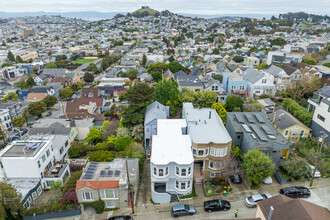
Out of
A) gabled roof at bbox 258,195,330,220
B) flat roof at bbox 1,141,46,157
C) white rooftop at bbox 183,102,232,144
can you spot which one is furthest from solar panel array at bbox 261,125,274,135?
flat roof at bbox 1,141,46,157

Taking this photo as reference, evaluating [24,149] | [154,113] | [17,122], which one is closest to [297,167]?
[154,113]

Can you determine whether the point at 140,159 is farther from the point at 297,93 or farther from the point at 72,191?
the point at 297,93

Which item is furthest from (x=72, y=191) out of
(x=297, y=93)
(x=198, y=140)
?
(x=297, y=93)

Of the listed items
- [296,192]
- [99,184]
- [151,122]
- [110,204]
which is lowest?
[110,204]

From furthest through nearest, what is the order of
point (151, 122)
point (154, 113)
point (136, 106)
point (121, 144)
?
1. point (136, 106)
2. point (154, 113)
3. point (151, 122)
4. point (121, 144)

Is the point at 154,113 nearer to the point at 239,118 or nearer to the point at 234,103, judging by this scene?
the point at 239,118

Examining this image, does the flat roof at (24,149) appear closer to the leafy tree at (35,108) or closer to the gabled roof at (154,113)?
the gabled roof at (154,113)

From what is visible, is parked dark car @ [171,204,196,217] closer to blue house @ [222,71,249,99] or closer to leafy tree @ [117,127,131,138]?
leafy tree @ [117,127,131,138]
